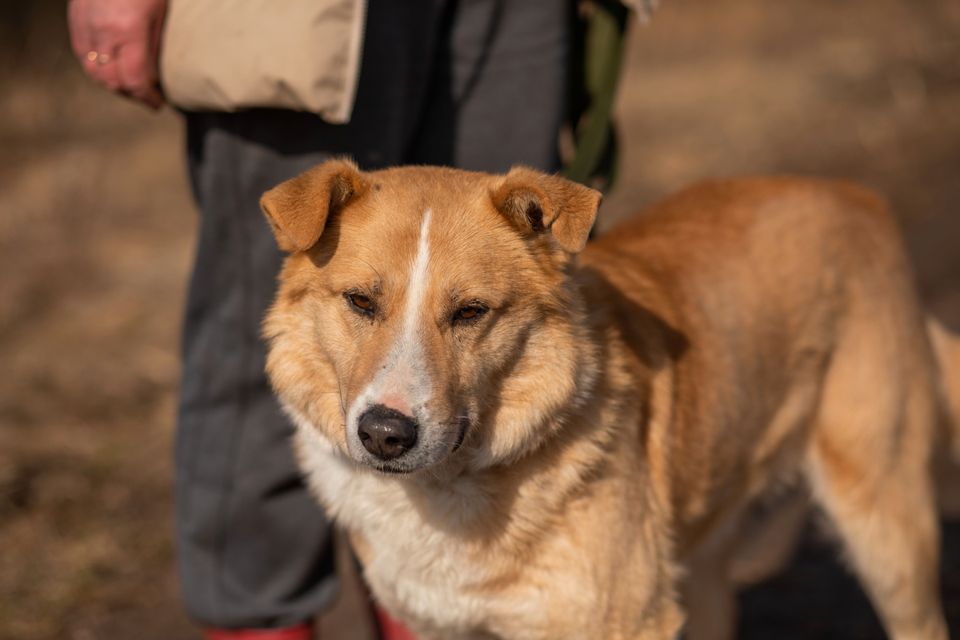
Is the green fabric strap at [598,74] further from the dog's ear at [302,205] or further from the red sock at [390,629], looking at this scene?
the red sock at [390,629]

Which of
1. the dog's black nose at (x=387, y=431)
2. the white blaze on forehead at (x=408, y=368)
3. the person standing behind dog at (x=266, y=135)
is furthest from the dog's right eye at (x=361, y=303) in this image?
the person standing behind dog at (x=266, y=135)

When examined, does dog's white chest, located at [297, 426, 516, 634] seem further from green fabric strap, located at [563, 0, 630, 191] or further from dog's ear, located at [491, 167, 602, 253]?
green fabric strap, located at [563, 0, 630, 191]

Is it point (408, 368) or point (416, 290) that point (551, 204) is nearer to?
point (416, 290)

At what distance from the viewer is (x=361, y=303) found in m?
2.80

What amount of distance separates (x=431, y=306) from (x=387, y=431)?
13.6 inches

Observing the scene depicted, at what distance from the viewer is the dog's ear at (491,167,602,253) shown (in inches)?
108

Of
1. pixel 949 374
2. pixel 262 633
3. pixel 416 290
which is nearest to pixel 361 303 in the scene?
pixel 416 290

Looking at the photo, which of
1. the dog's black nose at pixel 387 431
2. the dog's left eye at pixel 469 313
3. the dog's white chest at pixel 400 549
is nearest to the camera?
the dog's black nose at pixel 387 431

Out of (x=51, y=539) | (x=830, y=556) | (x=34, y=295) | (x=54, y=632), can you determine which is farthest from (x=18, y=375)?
(x=830, y=556)

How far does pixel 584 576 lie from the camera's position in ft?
9.27

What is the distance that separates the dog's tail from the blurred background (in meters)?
0.87

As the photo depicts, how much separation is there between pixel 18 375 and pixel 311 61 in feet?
12.4

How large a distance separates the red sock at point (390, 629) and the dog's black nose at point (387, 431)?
1.18 meters

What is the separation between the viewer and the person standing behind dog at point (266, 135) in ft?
9.28
